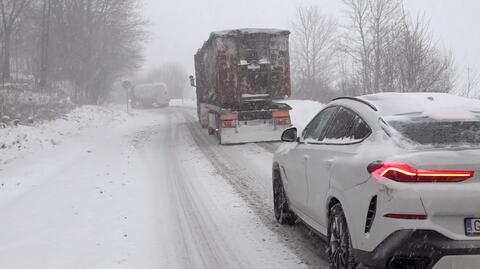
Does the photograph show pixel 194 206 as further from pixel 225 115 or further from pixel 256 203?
pixel 225 115

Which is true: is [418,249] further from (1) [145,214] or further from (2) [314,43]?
(2) [314,43]

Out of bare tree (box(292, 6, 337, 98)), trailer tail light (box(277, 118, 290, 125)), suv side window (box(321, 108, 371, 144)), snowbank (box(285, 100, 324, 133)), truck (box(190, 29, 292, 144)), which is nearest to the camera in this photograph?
suv side window (box(321, 108, 371, 144))

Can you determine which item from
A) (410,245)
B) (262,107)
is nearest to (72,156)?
(262,107)

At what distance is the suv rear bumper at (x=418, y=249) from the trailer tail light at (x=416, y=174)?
1.16 feet

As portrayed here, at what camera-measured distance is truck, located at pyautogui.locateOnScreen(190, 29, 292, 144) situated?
51.3ft

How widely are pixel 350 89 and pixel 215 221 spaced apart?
21.8m

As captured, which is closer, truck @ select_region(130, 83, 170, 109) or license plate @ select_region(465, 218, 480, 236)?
license plate @ select_region(465, 218, 480, 236)

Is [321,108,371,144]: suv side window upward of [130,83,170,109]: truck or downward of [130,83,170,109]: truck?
downward

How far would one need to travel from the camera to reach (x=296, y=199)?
5.61m

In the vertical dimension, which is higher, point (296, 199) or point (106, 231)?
point (296, 199)

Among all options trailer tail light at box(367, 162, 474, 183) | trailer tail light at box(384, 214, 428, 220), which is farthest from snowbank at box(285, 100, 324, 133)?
trailer tail light at box(384, 214, 428, 220)

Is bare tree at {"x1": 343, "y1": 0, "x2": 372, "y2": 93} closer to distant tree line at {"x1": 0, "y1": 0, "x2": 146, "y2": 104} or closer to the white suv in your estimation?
distant tree line at {"x1": 0, "y1": 0, "x2": 146, "y2": 104}

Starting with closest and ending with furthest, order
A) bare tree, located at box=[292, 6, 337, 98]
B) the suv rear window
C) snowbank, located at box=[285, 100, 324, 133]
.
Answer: the suv rear window → snowbank, located at box=[285, 100, 324, 133] → bare tree, located at box=[292, 6, 337, 98]

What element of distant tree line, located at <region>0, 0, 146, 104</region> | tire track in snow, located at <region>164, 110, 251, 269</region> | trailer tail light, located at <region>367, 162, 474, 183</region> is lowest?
tire track in snow, located at <region>164, 110, 251, 269</region>
